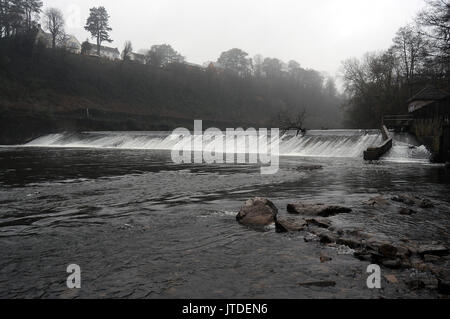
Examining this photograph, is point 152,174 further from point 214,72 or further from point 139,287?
point 214,72

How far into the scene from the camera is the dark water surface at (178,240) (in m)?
3.97

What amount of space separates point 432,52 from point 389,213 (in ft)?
75.2

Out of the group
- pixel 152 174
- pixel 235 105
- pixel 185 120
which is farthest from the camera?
pixel 235 105

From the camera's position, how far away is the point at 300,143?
26375 millimetres

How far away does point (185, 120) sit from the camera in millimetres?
63844

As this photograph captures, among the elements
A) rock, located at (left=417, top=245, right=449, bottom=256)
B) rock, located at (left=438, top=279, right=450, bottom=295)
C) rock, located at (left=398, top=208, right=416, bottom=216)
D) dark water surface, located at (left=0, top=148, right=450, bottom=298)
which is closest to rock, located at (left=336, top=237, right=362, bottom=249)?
dark water surface, located at (left=0, top=148, right=450, bottom=298)

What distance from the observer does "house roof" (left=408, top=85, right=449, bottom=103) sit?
3347cm

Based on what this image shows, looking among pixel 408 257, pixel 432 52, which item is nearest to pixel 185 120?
pixel 432 52

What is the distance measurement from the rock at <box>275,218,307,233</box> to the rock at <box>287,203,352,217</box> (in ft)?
3.22

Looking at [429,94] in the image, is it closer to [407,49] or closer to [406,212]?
[407,49]

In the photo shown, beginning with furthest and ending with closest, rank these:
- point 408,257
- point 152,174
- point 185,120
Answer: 1. point 185,120
2. point 152,174
3. point 408,257

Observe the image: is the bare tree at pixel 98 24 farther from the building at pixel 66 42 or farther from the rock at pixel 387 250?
the rock at pixel 387 250

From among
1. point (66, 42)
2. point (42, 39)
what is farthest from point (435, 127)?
point (66, 42)

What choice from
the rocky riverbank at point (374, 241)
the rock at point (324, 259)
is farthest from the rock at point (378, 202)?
the rock at point (324, 259)
